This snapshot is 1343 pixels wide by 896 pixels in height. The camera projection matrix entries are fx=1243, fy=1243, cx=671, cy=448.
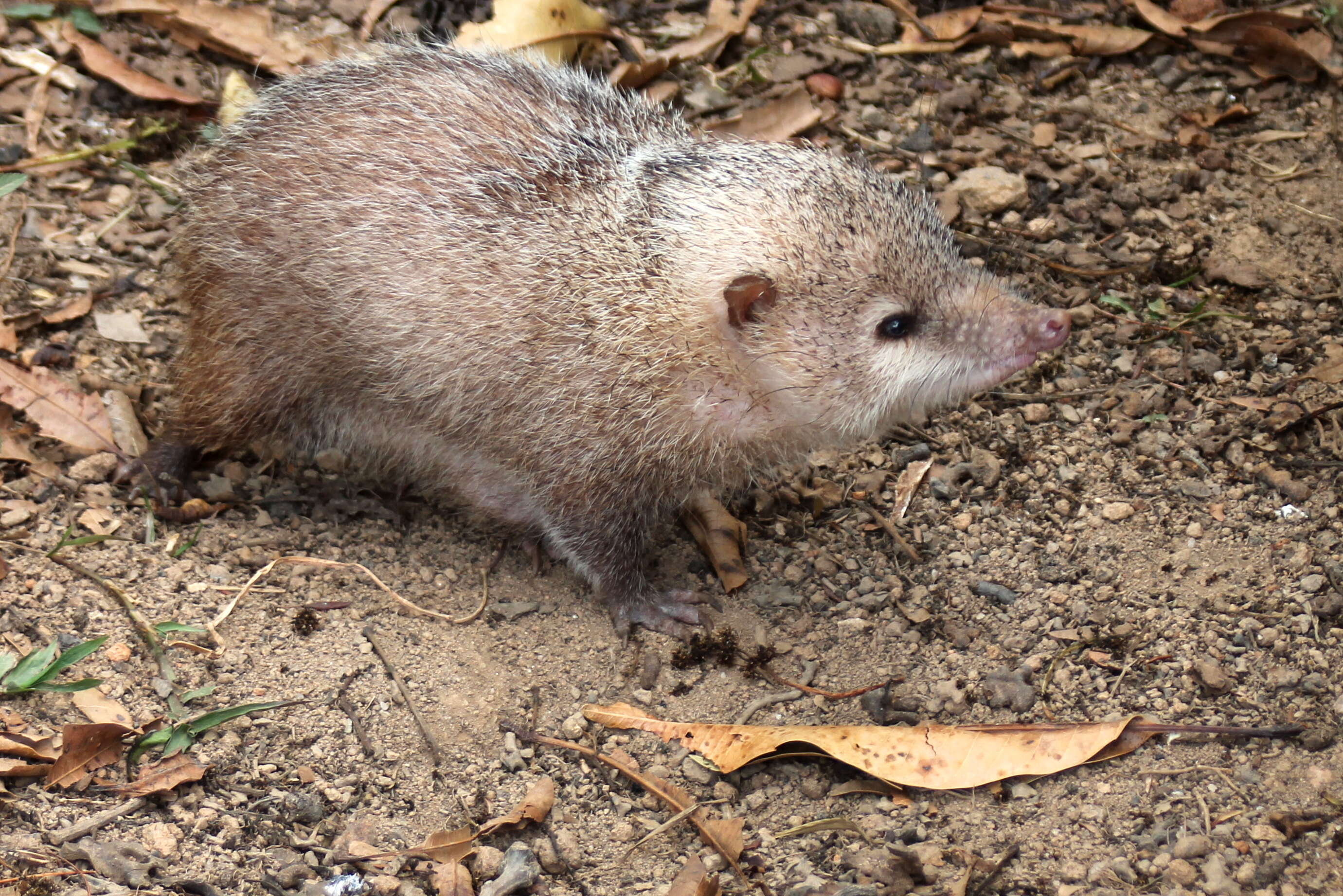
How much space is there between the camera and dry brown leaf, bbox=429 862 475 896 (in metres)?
3.37

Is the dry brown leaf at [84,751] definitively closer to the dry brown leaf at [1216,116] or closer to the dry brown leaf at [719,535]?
the dry brown leaf at [719,535]

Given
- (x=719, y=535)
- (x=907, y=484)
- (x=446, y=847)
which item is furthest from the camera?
(x=907, y=484)

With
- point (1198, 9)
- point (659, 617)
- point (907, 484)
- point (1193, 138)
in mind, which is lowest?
point (659, 617)

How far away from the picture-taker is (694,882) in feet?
11.0

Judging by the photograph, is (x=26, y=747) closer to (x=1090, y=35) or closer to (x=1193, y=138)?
(x=1193, y=138)

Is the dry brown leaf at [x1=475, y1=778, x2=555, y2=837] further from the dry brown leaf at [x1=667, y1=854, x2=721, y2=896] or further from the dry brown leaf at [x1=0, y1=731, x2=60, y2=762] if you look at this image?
the dry brown leaf at [x1=0, y1=731, x2=60, y2=762]

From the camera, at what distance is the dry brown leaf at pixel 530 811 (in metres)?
3.57

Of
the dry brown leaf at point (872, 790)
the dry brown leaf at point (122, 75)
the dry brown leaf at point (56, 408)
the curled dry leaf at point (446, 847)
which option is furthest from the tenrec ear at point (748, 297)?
the dry brown leaf at point (122, 75)

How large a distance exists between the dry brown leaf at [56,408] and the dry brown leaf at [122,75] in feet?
5.56

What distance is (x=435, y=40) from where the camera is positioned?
4.96m

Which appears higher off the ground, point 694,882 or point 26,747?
point 26,747

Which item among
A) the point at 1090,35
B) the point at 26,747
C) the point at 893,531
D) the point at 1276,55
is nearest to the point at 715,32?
the point at 1090,35

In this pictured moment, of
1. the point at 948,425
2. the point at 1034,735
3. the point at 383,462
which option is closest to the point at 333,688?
the point at 383,462

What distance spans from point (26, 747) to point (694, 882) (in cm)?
186
